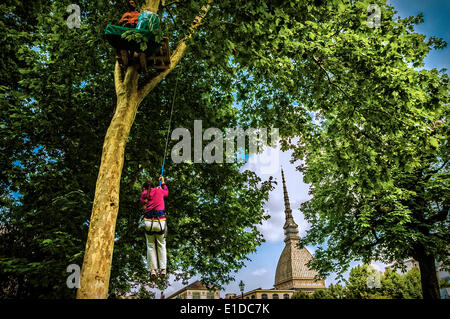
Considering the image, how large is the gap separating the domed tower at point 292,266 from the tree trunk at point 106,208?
4671 inches

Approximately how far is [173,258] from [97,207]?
12.6 m

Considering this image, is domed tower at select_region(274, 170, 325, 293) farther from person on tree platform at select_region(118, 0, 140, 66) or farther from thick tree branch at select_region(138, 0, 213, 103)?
person on tree platform at select_region(118, 0, 140, 66)

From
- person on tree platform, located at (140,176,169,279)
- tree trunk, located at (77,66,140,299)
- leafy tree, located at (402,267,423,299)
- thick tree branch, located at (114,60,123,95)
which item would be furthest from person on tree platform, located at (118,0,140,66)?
leafy tree, located at (402,267,423,299)

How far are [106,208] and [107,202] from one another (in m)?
0.12

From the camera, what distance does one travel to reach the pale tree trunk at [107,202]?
4.58m

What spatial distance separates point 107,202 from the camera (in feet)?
17.2

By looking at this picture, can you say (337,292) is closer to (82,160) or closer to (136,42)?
(82,160)

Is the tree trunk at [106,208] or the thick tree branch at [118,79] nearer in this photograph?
the tree trunk at [106,208]

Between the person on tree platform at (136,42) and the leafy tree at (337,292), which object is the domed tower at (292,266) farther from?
the person on tree platform at (136,42)

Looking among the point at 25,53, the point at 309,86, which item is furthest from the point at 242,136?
the point at 25,53

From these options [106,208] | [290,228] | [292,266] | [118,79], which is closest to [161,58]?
[118,79]

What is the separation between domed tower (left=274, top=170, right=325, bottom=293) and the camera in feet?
387

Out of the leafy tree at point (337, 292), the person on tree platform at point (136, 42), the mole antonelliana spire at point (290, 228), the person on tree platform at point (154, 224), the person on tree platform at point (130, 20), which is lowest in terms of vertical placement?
the leafy tree at point (337, 292)

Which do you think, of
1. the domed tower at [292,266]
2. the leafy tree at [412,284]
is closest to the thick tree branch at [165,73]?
the leafy tree at [412,284]
